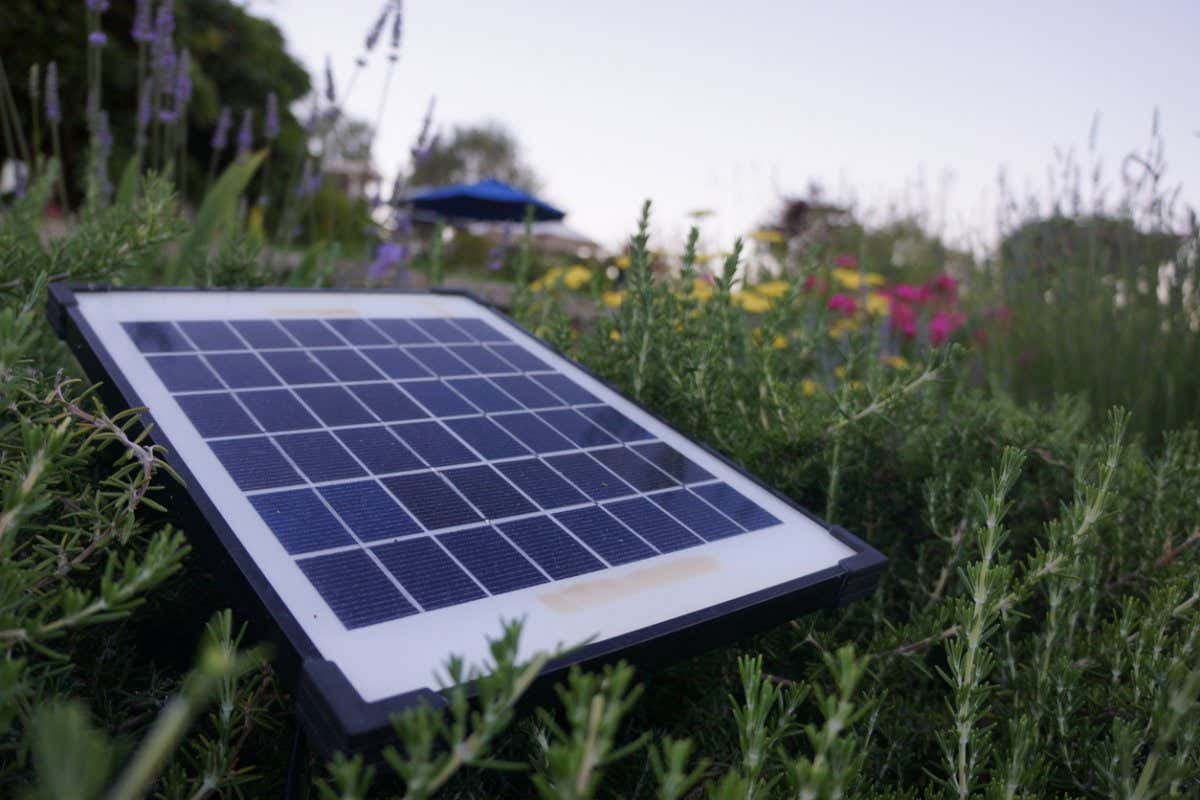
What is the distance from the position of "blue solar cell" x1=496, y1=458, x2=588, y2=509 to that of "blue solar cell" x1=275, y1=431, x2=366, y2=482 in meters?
0.31

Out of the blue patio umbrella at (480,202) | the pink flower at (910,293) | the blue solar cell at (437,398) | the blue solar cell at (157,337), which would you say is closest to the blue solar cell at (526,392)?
the blue solar cell at (437,398)

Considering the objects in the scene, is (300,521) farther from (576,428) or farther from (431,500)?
(576,428)

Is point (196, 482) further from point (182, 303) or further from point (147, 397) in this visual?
point (182, 303)

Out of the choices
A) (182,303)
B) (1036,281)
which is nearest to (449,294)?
(182,303)

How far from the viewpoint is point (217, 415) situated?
1.71 meters

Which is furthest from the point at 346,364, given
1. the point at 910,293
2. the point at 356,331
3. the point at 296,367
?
the point at 910,293

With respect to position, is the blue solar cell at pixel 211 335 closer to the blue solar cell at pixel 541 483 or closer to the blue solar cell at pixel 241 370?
the blue solar cell at pixel 241 370

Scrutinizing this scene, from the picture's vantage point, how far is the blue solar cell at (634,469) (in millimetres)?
1927

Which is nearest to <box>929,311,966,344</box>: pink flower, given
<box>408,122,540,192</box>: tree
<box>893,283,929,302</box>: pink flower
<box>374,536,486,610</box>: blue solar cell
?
<box>893,283,929,302</box>: pink flower

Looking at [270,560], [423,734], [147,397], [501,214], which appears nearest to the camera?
[423,734]

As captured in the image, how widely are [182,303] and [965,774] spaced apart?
1.98 m

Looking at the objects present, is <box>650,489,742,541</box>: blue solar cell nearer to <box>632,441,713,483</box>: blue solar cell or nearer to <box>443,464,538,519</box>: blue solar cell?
<box>632,441,713,483</box>: blue solar cell

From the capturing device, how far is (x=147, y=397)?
167 centimetres

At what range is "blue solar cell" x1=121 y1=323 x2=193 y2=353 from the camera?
74.4 inches
